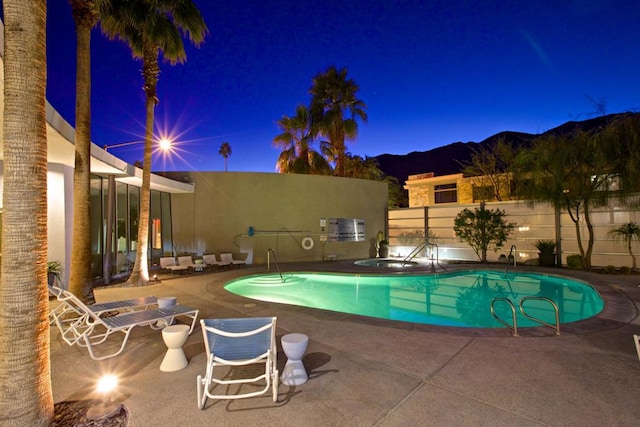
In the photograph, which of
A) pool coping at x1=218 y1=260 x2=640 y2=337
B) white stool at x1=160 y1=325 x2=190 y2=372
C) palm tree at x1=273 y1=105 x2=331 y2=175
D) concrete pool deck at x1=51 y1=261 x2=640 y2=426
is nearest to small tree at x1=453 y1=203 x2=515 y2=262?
pool coping at x1=218 y1=260 x2=640 y2=337

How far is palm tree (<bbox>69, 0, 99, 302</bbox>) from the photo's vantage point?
5.78 m

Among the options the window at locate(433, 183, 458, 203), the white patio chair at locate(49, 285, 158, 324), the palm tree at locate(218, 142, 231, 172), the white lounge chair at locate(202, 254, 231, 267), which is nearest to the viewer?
the white patio chair at locate(49, 285, 158, 324)

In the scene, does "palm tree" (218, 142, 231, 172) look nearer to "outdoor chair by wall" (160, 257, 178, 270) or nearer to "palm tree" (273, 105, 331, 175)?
"palm tree" (273, 105, 331, 175)

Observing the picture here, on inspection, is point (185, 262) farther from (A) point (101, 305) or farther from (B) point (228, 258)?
(A) point (101, 305)

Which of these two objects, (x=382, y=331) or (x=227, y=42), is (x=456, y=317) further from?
(x=227, y=42)

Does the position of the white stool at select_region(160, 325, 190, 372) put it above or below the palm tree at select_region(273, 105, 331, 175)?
below

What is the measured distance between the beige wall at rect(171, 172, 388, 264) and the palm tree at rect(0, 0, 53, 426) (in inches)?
446

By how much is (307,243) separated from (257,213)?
2.61 metres

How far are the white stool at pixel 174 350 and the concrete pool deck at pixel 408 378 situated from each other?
0.07m

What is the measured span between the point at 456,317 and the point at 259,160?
33.7m

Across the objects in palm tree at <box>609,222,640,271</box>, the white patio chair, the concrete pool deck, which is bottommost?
the concrete pool deck

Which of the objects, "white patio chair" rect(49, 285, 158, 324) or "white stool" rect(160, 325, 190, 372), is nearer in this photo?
"white stool" rect(160, 325, 190, 372)

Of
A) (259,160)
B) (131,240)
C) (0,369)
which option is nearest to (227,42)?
(131,240)

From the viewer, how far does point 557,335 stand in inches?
183
